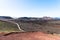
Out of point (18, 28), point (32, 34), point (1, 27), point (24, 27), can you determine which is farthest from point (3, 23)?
point (32, 34)

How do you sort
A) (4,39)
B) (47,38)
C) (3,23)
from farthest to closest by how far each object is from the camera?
1. (3,23)
2. (47,38)
3. (4,39)

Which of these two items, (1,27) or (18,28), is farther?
(1,27)

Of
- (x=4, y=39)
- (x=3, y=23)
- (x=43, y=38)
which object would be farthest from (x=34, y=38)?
(x=3, y=23)

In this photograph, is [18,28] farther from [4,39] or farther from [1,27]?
[4,39]

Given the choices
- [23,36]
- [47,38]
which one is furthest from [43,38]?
Result: [23,36]

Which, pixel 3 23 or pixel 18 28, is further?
pixel 3 23

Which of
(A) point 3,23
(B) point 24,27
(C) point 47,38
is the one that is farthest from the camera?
(A) point 3,23

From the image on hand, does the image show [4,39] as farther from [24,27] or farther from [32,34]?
[24,27]

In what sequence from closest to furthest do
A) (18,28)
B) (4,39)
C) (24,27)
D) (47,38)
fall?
1. (4,39)
2. (47,38)
3. (24,27)
4. (18,28)
